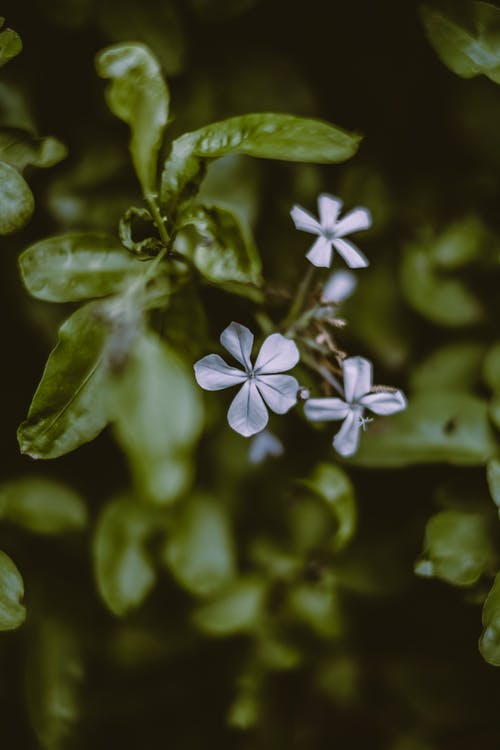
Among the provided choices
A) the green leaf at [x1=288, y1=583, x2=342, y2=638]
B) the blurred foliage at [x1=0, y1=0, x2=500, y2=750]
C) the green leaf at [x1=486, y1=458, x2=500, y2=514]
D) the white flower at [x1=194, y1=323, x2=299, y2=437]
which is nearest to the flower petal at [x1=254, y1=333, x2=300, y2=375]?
the white flower at [x1=194, y1=323, x2=299, y2=437]

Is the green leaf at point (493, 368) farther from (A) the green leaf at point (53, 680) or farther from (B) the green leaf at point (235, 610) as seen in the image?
(A) the green leaf at point (53, 680)

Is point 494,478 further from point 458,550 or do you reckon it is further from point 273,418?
point 273,418

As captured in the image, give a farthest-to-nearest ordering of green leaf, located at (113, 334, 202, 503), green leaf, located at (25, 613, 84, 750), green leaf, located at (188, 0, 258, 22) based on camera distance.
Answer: green leaf, located at (25, 613, 84, 750)
green leaf, located at (188, 0, 258, 22)
green leaf, located at (113, 334, 202, 503)

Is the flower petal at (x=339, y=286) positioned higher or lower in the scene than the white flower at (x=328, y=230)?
lower

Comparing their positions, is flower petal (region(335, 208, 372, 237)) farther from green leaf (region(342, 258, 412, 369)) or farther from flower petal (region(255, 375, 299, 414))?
green leaf (region(342, 258, 412, 369))

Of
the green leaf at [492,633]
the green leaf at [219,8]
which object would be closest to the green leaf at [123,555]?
the green leaf at [492,633]

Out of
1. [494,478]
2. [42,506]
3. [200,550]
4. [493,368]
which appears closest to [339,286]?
[493,368]

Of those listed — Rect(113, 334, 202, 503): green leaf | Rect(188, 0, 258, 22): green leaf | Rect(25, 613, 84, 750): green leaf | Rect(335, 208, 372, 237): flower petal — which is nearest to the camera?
Rect(113, 334, 202, 503): green leaf
